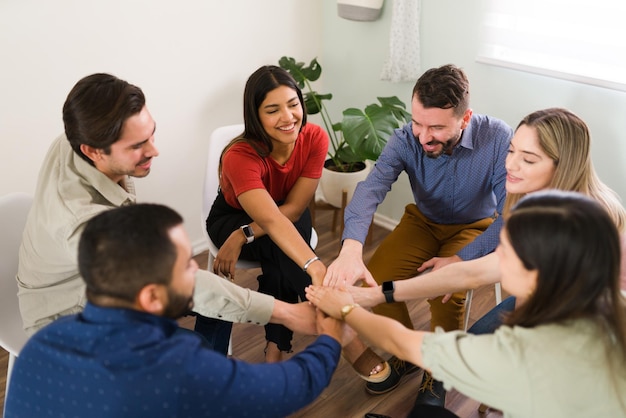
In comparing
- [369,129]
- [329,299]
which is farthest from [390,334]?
[369,129]

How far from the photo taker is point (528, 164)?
190 cm

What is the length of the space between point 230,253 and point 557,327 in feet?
4.11

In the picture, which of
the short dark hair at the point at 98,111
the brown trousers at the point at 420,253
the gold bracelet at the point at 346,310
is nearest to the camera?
the short dark hair at the point at 98,111

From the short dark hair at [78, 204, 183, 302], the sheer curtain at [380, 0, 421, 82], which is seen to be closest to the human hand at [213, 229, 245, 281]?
the short dark hair at [78, 204, 183, 302]

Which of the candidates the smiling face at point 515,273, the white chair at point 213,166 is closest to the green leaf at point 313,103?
the white chair at point 213,166

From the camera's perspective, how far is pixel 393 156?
2.30 meters

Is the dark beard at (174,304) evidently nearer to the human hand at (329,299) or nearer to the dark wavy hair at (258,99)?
the human hand at (329,299)

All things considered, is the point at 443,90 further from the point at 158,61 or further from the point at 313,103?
the point at 158,61

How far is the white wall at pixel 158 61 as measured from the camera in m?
2.42

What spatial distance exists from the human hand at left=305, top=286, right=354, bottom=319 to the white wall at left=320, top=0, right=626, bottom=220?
136cm

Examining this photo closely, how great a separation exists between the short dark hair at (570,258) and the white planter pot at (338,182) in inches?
76.5

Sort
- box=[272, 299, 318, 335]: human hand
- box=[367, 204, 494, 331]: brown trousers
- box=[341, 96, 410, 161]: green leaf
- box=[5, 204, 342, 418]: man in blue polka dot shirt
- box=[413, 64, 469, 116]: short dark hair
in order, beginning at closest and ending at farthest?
1. box=[5, 204, 342, 418]: man in blue polka dot shirt
2. box=[272, 299, 318, 335]: human hand
3. box=[413, 64, 469, 116]: short dark hair
4. box=[367, 204, 494, 331]: brown trousers
5. box=[341, 96, 410, 161]: green leaf

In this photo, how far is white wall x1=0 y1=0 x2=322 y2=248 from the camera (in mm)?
2416

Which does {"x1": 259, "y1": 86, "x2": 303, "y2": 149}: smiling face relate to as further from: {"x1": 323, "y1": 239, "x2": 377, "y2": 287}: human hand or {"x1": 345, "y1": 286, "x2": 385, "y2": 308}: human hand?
{"x1": 345, "y1": 286, "x2": 385, "y2": 308}: human hand
